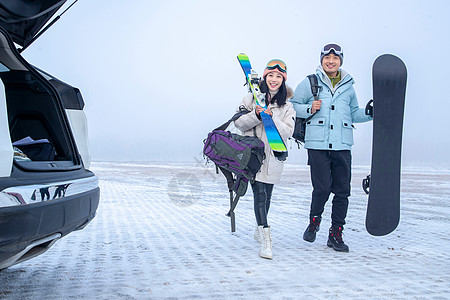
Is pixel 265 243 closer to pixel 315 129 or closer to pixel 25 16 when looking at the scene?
pixel 315 129

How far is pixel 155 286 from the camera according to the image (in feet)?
8.06

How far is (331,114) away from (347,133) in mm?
252

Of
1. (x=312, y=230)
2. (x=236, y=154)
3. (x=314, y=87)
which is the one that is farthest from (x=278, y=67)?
(x=312, y=230)

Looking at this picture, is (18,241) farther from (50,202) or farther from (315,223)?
(315,223)

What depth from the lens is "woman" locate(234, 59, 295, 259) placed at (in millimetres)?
3486

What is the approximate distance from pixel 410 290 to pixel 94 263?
239 cm

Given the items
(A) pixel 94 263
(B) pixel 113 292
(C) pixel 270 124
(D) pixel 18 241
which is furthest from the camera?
(C) pixel 270 124

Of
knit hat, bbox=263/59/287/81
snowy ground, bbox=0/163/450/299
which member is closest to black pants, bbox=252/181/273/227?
snowy ground, bbox=0/163/450/299

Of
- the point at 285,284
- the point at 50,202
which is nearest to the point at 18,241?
the point at 50,202

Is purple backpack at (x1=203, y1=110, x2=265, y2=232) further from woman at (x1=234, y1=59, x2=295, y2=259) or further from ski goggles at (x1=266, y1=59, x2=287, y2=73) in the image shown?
ski goggles at (x1=266, y1=59, x2=287, y2=73)

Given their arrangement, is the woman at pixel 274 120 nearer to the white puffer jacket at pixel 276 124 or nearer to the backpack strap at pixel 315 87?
the white puffer jacket at pixel 276 124

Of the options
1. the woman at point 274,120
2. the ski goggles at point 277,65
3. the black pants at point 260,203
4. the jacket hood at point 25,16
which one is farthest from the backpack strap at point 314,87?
the jacket hood at point 25,16

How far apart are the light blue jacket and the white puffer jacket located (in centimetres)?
28

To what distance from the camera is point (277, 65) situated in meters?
3.64
